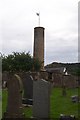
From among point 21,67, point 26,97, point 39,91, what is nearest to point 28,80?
point 26,97

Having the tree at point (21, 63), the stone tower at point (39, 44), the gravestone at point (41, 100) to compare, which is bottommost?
the gravestone at point (41, 100)

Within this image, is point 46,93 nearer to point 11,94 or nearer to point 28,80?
point 11,94

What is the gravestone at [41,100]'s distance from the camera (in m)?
11.2

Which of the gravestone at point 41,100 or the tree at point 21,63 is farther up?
the tree at point 21,63

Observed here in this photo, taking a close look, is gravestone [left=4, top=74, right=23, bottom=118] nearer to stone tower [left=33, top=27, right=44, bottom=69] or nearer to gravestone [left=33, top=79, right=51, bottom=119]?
gravestone [left=33, top=79, right=51, bottom=119]

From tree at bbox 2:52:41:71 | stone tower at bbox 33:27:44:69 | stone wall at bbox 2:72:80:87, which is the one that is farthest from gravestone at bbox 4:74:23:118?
stone tower at bbox 33:27:44:69

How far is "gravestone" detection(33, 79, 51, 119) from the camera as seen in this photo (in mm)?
11203

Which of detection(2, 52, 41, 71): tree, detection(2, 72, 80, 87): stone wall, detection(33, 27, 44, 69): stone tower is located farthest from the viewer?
detection(33, 27, 44, 69): stone tower

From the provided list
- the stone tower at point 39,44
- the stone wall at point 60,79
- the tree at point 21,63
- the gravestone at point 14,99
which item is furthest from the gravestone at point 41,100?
the stone tower at point 39,44

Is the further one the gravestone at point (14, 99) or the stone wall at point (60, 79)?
the stone wall at point (60, 79)

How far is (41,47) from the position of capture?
55.8m

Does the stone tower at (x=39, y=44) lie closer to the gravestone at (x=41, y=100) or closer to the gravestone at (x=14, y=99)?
the gravestone at (x=41, y=100)

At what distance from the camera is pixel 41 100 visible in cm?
1134

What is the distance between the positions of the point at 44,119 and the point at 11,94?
1.50 meters
